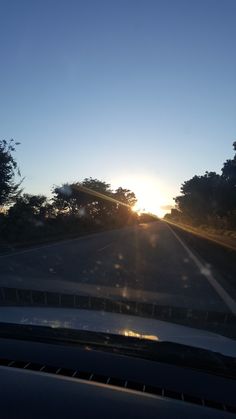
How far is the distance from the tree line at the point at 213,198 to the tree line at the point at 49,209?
1542 centimetres

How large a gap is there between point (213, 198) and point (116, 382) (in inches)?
3564

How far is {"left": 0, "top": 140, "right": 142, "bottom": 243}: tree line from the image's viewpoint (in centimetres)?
3869

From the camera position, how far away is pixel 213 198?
3661 inches

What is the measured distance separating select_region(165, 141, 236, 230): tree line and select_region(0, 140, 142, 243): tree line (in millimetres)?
15424

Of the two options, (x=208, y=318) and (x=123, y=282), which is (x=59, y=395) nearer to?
(x=208, y=318)

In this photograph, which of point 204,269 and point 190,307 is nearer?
point 190,307

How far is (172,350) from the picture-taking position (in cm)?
405

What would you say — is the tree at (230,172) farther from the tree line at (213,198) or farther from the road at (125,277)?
the road at (125,277)

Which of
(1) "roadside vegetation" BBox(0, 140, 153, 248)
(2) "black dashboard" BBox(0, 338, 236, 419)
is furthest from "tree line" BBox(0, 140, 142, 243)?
(2) "black dashboard" BBox(0, 338, 236, 419)

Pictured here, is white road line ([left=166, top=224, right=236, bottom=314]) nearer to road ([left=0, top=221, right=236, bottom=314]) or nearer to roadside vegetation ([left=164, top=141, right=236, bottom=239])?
road ([left=0, top=221, right=236, bottom=314])

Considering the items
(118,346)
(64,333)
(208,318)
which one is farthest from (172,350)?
(208,318)

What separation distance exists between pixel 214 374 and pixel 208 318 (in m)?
7.10

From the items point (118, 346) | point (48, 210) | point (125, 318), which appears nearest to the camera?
point (118, 346)

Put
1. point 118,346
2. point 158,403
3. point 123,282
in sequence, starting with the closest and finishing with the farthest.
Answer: point 158,403, point 118,346, point 123,282
